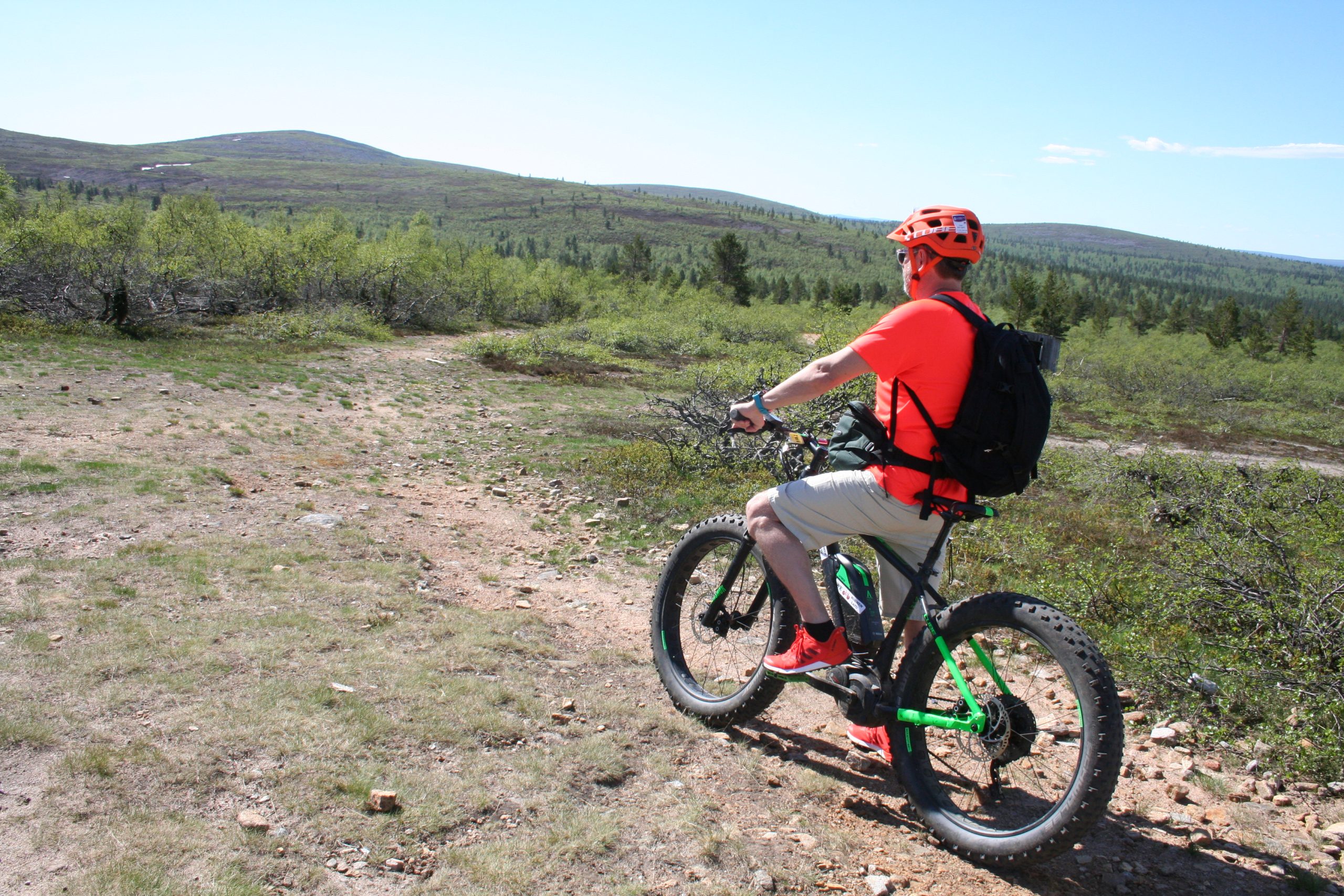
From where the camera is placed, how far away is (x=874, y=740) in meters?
3.51

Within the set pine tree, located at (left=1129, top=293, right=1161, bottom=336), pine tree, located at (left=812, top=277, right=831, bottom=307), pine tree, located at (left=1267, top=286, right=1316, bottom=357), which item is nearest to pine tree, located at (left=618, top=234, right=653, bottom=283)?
pine tree, located at (left=812, top=277, right=831, bottom=307)

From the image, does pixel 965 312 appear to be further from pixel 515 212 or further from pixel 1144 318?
pixel 515 212

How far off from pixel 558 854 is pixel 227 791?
1157 millimetres

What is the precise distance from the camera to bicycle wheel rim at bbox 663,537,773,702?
3.80m

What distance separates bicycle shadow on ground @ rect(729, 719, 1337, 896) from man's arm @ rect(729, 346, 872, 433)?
5.23 ft

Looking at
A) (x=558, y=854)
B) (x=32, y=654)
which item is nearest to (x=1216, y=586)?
(x=558, y=854)

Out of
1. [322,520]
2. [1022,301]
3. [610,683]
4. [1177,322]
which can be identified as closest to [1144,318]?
[1177,322]

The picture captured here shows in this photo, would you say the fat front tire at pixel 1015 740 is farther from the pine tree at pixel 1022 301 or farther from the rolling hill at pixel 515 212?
the rolling hill at pixel 515 212

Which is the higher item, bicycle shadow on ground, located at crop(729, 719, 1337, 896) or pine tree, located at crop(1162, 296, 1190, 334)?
pine tree, located at crop(1162, 296, 1190, 334)

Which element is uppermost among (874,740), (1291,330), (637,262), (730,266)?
(730,266)

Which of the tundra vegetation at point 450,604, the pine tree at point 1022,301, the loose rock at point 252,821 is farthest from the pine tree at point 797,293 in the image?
the loose rock at point 252,821

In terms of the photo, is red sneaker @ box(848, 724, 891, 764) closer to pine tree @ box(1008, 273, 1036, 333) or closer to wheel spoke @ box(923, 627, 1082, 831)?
wheel spoke @ box(923, 627, 1082, 831)

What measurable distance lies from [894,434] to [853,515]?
1.23 ft

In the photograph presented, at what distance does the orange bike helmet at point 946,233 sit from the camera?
282 centimetres
